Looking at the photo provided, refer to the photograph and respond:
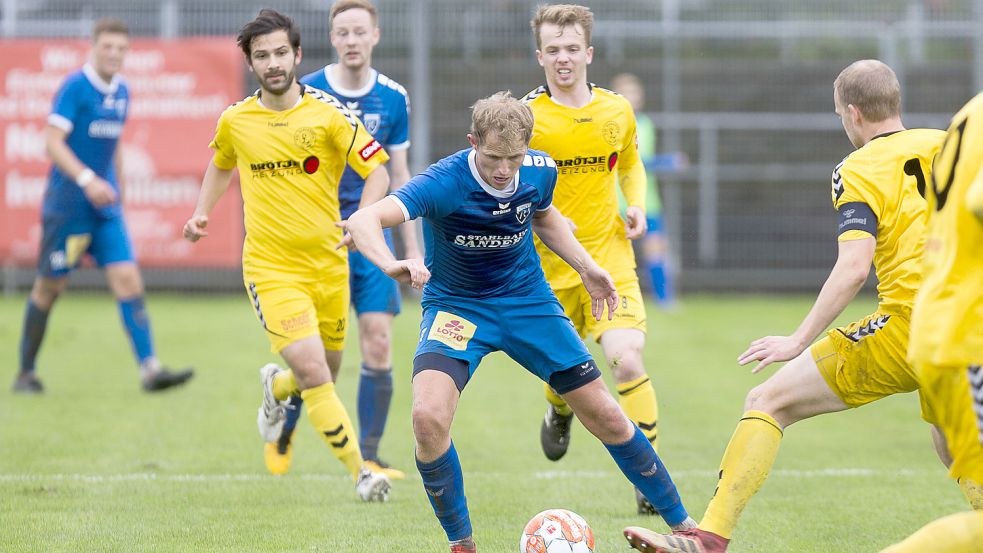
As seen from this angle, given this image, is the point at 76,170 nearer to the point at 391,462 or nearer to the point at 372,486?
the point at 391,462

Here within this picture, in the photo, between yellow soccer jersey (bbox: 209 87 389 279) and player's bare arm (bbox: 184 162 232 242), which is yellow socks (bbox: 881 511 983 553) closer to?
yellow soccer jersey (bbox: 209 87 389 279)

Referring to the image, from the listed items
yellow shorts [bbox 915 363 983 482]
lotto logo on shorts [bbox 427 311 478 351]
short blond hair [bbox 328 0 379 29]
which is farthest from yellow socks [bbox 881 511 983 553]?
short blond hair [bbox 328 0 379 29]

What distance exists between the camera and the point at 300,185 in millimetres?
6395

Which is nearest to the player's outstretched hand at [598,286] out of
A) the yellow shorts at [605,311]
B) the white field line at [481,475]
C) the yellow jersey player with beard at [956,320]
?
the yellow shorts at [605,311]

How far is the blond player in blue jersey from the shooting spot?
6.18m

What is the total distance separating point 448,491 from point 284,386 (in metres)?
2.03

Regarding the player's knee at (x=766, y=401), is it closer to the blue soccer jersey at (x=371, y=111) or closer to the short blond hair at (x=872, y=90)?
the short blond hair at (x=872, y=90)

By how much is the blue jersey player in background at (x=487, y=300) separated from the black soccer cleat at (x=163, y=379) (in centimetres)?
491

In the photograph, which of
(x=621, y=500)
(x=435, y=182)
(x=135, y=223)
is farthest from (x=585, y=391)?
(x=135, y=223)

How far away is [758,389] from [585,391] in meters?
0.66

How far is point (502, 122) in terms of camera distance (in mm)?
4641

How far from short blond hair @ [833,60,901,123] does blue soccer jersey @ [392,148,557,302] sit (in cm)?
117

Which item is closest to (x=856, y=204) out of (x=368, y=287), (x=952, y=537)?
(x=952, y=537)

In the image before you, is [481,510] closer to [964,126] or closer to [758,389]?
[758,389]
